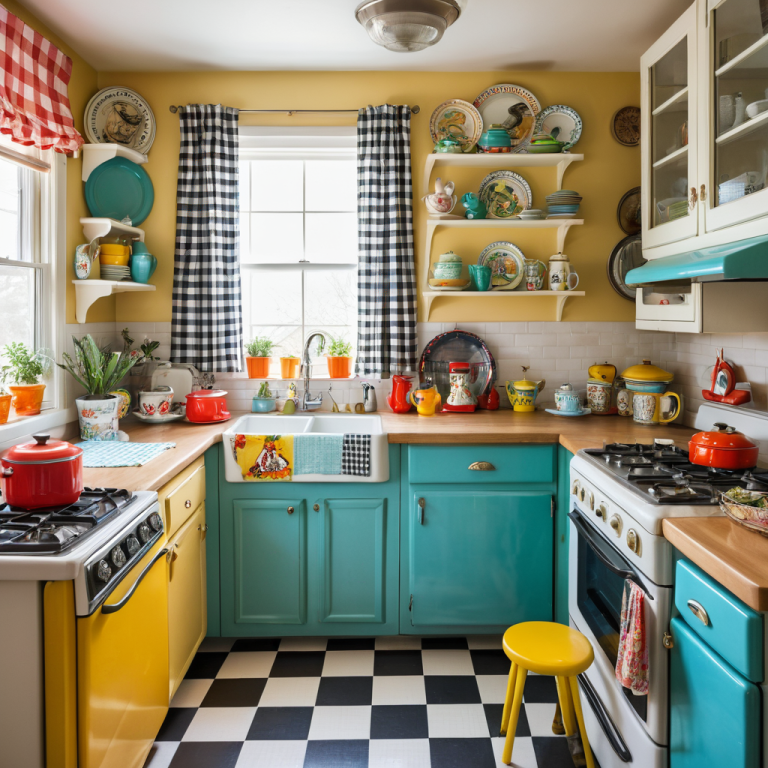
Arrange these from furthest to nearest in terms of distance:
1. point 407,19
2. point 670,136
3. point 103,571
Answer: point 670,136
point 407,19
point 103,571

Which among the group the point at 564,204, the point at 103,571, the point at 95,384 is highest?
the point at 564,204

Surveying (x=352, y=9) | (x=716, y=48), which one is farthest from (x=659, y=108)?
(x=352, y=9)

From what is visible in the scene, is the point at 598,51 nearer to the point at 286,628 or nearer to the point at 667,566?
the point at 667,566

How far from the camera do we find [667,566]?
1.66 m

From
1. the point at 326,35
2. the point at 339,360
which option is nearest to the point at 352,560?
the point at 339,360

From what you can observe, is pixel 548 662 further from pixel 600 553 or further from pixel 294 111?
pixel 294 111

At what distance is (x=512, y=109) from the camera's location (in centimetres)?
337

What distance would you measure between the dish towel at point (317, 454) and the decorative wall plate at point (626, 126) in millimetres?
2154

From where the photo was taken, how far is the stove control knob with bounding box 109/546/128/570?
165cm

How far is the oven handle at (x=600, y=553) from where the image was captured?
1.76 m

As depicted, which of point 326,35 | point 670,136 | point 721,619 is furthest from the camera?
point 326,35

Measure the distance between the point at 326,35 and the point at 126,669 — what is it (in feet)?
8.64

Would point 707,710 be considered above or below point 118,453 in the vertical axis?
below

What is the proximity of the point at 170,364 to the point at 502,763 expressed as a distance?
2.30 meters
